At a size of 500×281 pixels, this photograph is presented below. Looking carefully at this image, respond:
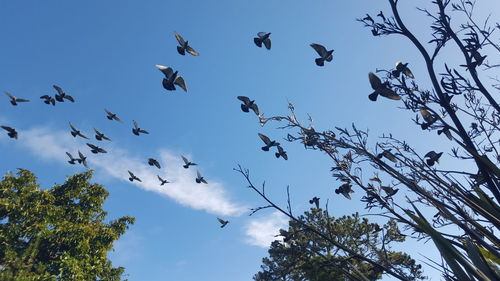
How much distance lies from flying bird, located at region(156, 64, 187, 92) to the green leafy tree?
10.2 metres

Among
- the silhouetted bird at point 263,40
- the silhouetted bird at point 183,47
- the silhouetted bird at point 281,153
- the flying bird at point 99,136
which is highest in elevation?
the flying bird at point 99,136

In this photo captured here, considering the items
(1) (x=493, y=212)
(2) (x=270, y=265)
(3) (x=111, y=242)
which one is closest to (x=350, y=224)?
(2) (x=270, y=265)

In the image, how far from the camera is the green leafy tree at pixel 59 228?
39.0 feet

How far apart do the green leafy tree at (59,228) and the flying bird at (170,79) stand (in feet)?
33.5

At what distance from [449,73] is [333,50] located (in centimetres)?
134

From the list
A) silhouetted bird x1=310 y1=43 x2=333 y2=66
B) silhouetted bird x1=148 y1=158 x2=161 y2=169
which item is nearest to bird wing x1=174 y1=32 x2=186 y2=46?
silhouetted bird x1=310 y1=43 x2=333 y2=66

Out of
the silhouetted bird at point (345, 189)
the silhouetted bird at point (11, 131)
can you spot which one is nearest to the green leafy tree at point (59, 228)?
the silhouetted bird at point (11, 131)

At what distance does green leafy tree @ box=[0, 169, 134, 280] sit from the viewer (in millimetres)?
11885

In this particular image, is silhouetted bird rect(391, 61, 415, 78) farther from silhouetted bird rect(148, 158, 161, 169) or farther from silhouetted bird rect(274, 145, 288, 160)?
silhouetted bird rect(148, 158, 161, 169)

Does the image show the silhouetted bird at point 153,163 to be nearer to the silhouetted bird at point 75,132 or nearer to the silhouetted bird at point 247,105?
the silhouetted bird at point 75,132

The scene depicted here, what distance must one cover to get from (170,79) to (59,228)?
11211mm

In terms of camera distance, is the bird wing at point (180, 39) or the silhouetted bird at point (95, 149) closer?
the bird wing at point (180, 39)

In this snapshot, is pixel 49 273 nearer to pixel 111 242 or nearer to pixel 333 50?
pixel 111 242

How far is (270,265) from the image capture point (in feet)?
89.4
